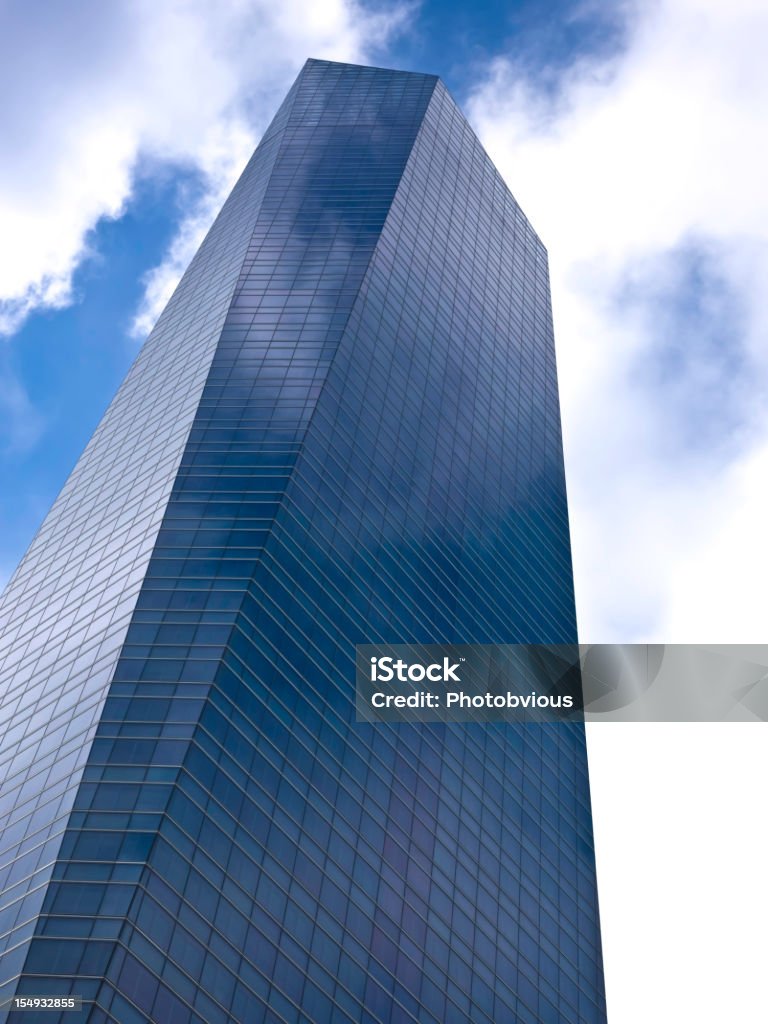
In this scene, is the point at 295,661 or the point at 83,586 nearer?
the point at 295,661

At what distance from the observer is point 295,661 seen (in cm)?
7250

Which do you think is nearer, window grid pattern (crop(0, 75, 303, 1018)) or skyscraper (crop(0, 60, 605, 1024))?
skyscraper (crop(0, 60, 605, 1024))

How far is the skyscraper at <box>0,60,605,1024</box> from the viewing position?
5684 centimetres

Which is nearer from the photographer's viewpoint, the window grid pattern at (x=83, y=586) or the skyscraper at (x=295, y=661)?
the skyscraper at (x=295, y=661)

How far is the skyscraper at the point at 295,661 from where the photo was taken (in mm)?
56844

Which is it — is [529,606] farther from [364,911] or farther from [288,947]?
[288,947]

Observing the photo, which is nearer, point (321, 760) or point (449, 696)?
point (321, 760)

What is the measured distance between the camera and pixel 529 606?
4348 inches

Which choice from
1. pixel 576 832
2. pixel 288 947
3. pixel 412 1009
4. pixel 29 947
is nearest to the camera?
pixel 29 947

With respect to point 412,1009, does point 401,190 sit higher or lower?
higher

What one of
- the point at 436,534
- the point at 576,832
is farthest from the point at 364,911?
the point at 436,534

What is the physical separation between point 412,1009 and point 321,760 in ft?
46.6

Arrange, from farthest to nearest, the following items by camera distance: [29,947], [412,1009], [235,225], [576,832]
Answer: [235,225] < [576,832] < [412,1009] < [29,947]

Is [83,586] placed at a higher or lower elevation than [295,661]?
higher
